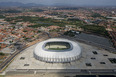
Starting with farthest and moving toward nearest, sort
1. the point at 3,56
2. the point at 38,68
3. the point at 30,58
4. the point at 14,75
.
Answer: the point at 3,56, the point at 30,58, the point at 38,68, the point at 14,75

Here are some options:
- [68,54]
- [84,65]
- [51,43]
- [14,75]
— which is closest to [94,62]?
[84,65]

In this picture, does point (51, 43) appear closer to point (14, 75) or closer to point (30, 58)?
point (30, 58)

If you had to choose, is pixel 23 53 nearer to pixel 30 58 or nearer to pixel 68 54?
pixel 30 58

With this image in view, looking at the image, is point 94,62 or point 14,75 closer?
point 14,75

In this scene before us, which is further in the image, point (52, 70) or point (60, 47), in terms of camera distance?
point (60, 47)

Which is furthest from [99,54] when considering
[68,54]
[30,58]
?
[30,58]

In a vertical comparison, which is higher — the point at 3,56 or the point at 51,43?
the point at 51,43

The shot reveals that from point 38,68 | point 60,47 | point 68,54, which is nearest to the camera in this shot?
point 38,68

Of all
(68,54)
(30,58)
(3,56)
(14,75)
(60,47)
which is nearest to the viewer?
(14,75)

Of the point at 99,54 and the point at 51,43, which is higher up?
the point at 51,43

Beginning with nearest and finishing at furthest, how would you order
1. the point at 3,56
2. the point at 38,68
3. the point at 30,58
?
the point at 38,68 → the point at 30,58 → the point at 3,56
